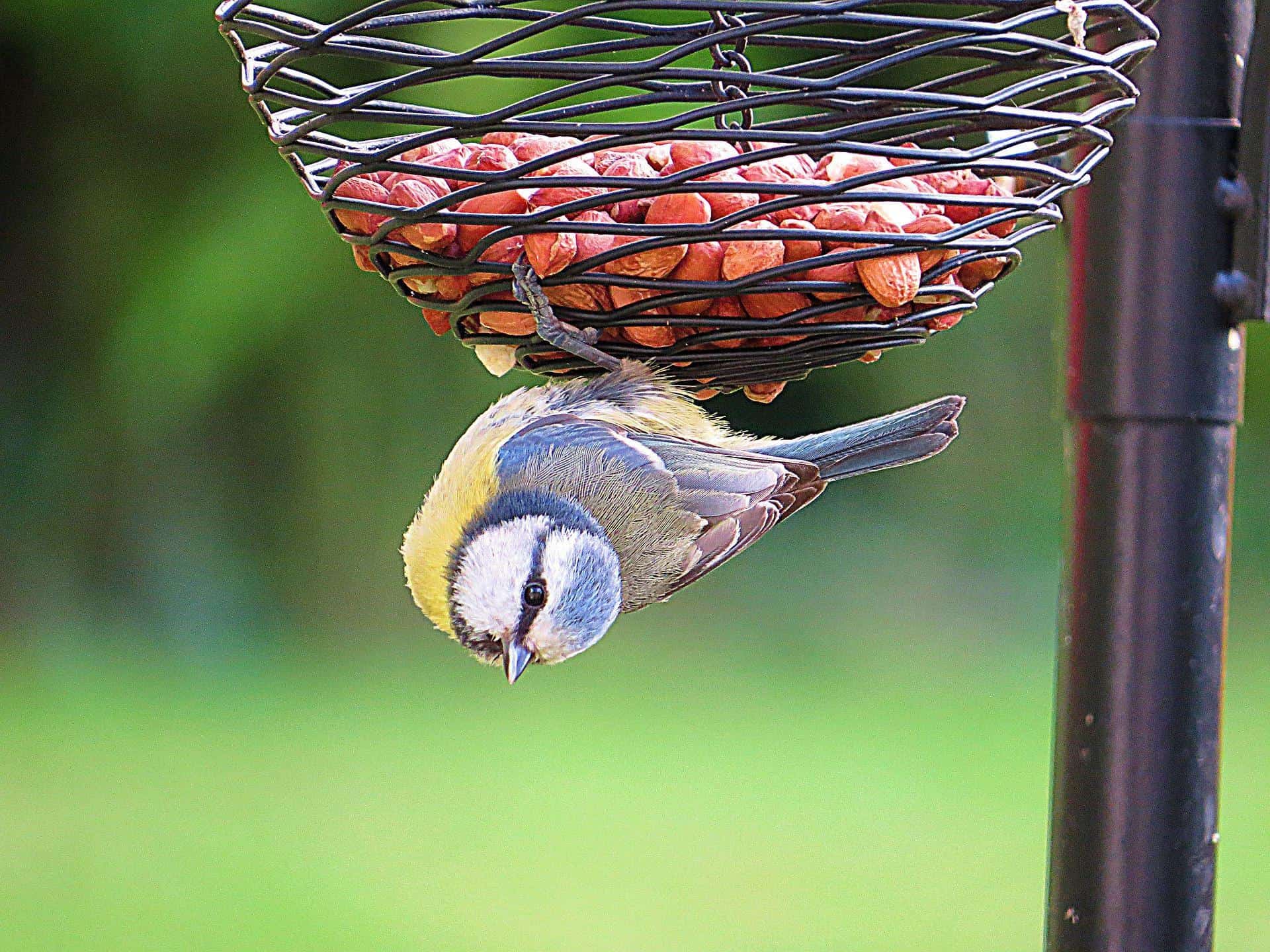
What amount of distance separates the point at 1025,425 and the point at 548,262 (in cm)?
259

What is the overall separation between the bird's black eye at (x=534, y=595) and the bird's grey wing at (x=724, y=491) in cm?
12

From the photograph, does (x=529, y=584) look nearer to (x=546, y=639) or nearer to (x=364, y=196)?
Result: (x=546, y=639)

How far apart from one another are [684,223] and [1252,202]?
1.34 ft

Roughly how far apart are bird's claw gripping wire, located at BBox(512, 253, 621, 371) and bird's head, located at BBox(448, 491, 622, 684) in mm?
102

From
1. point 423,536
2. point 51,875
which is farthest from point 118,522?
point 423,536

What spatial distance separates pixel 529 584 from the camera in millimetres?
796

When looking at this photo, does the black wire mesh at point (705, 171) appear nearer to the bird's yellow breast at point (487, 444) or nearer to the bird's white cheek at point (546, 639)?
the bird's yellow breast at point (487, 444)

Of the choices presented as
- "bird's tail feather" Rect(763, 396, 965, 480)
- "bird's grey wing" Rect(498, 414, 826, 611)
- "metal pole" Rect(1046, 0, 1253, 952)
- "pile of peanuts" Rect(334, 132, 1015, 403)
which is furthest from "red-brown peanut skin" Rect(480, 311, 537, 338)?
"metal pole" Rect(1046, 0, 1253, 952)

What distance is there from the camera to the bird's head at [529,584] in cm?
79

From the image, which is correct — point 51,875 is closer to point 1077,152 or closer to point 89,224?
point 89,224

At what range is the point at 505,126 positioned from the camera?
60 cm

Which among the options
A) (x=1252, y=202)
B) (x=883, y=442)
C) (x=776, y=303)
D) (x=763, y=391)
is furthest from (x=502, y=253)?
(x=1252, y=202)

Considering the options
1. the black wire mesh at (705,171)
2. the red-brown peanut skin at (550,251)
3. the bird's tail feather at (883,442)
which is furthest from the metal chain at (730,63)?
the bird's tail feather at (883,442)

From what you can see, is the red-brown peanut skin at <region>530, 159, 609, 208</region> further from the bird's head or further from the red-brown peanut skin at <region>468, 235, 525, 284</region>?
the bird's head
